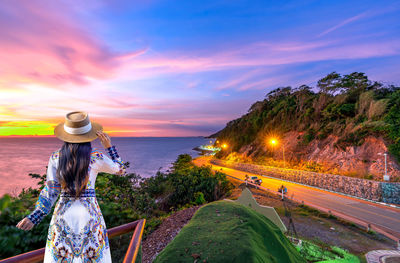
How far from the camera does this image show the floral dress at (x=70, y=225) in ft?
5.32

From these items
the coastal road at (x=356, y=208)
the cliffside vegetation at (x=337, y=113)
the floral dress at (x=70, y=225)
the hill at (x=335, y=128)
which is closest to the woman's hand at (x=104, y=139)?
the floral dress at (x=70, y=225)

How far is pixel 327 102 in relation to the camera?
2583 cm

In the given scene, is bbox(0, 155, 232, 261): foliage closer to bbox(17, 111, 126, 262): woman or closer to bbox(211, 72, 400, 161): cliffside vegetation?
bbox(17, 111, 126, 262): woman

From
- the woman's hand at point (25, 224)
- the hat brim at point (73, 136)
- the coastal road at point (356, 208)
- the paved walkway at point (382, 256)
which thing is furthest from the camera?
the coastal road at point (356, 208)

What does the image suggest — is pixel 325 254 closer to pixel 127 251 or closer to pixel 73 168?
pixel 127 251

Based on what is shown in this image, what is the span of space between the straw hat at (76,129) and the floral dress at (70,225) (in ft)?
0.63

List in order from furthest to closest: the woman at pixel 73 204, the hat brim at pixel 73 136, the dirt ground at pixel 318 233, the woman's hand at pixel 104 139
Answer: the dirt ground at pixel 318 233 < the woman's hand at pixel 104 139 < the hat brim at pixel 73 136 < the woman at pixel 73 204

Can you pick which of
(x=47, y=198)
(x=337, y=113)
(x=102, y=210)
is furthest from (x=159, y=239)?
(x=337, y=113)

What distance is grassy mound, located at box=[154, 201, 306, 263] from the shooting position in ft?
5.96

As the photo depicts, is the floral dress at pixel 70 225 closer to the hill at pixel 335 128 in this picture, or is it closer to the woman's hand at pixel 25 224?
the woman's hand at pixel 25 224

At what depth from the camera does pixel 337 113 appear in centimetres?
2352

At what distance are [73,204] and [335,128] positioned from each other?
2609 centimetres

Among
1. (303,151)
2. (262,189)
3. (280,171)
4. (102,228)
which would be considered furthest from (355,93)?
(102,228)

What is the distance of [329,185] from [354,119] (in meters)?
8.55
